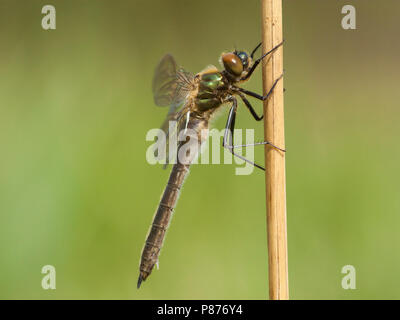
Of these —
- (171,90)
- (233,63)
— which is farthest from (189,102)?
(233,63)

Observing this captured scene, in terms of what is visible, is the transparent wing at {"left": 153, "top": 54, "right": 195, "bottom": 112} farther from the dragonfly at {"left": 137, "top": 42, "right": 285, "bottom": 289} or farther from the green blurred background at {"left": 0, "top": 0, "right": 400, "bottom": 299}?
the green blurred background at {"left": 0, "top": 0, "right": 400, "bottom": 299}

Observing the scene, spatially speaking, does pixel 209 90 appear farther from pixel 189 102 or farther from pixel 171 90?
pixel 171 90

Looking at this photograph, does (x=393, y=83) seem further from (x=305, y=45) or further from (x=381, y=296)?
(x=381, y=296)

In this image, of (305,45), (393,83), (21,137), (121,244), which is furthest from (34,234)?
(393,83)

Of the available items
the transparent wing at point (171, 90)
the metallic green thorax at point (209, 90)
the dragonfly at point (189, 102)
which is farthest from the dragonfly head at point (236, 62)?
the transparent wing at point (171, 90)

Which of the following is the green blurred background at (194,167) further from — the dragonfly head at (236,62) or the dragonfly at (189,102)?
the dragonfly head at (236,62)

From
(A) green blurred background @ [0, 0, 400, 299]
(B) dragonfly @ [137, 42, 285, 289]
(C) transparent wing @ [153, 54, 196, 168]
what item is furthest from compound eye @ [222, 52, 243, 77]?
(A) green blurred background @ [0, 0, 400, 299]
